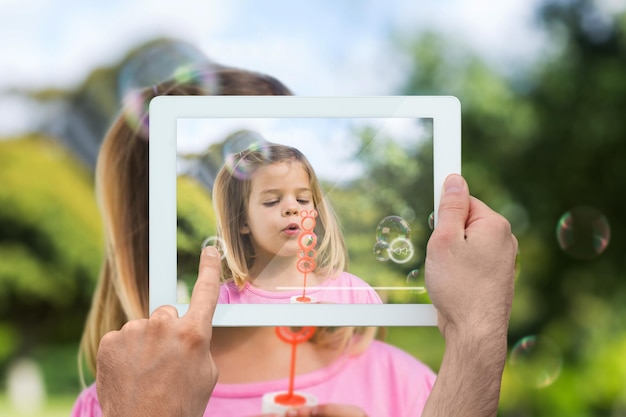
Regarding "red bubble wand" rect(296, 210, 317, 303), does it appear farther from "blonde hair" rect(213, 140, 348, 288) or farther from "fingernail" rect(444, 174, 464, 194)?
"fingernail" rect(444, 174, 464, 194)

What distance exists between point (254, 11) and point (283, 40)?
314mm

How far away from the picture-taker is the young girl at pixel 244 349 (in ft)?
3.54

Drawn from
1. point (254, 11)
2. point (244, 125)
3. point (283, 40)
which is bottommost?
point (244, 125)

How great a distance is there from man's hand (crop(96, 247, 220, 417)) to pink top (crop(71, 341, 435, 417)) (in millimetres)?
398

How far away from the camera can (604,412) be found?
3.53m

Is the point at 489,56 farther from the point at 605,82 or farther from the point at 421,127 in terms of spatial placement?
the point at 421,127

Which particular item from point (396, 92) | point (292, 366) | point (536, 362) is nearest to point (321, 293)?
point (292, 366)

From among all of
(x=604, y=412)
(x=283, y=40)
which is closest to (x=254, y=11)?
(x=283, y=40)

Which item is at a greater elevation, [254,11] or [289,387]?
[254,11]

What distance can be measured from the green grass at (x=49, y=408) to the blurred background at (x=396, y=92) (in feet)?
0.05

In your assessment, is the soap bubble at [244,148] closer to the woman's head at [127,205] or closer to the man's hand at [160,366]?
the man's hand at [160,366]

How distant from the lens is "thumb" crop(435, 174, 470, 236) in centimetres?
74

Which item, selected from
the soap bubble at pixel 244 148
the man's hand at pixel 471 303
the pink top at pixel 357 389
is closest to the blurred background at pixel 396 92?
the pink top at pixel 357 389

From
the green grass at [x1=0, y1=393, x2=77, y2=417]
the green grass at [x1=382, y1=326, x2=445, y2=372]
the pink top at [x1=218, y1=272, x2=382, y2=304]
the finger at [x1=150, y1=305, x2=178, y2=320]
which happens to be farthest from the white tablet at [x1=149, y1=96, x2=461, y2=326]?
the green grass at [x1=0, y1=393, x2=77, y2=417]
